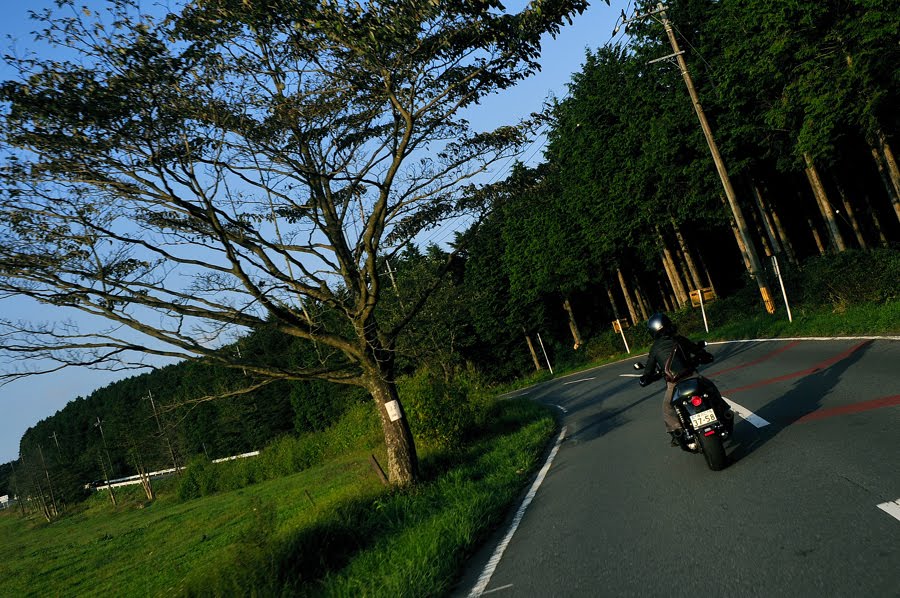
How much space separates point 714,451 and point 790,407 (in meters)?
2.98

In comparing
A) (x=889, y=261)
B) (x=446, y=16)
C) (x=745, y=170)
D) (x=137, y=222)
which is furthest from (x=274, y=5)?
(x=745, y=170)

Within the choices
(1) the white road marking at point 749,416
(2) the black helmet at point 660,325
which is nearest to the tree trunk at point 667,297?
(1) the white road marking at point 749,416

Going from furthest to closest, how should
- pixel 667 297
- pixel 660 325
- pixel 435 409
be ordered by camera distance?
pixel 667 297, pixel 435 409, pixel 660 325

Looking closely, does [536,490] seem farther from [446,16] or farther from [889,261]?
[889,261]

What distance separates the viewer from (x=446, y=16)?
32.7 ft

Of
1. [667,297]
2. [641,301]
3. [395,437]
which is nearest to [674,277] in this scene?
[641,301]

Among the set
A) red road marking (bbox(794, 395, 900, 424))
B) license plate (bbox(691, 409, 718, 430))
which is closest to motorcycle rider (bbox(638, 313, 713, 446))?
Result: license plate (bbox(691, 409, 718, 430))

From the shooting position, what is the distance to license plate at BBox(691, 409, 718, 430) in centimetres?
724

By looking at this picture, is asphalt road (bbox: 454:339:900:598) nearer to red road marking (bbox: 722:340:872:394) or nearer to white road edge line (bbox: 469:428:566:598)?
white road edge line (bbox: 469:428:566:598)

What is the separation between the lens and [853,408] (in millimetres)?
8273

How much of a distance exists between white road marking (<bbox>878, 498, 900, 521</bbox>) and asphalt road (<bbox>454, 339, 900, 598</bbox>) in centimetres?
2

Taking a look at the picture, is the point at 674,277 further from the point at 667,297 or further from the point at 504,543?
the point at 504,543

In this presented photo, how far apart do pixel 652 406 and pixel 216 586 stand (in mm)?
10997

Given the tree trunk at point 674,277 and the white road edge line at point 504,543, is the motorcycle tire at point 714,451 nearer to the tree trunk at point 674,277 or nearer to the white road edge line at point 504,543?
the white road edge line at point 504,543
